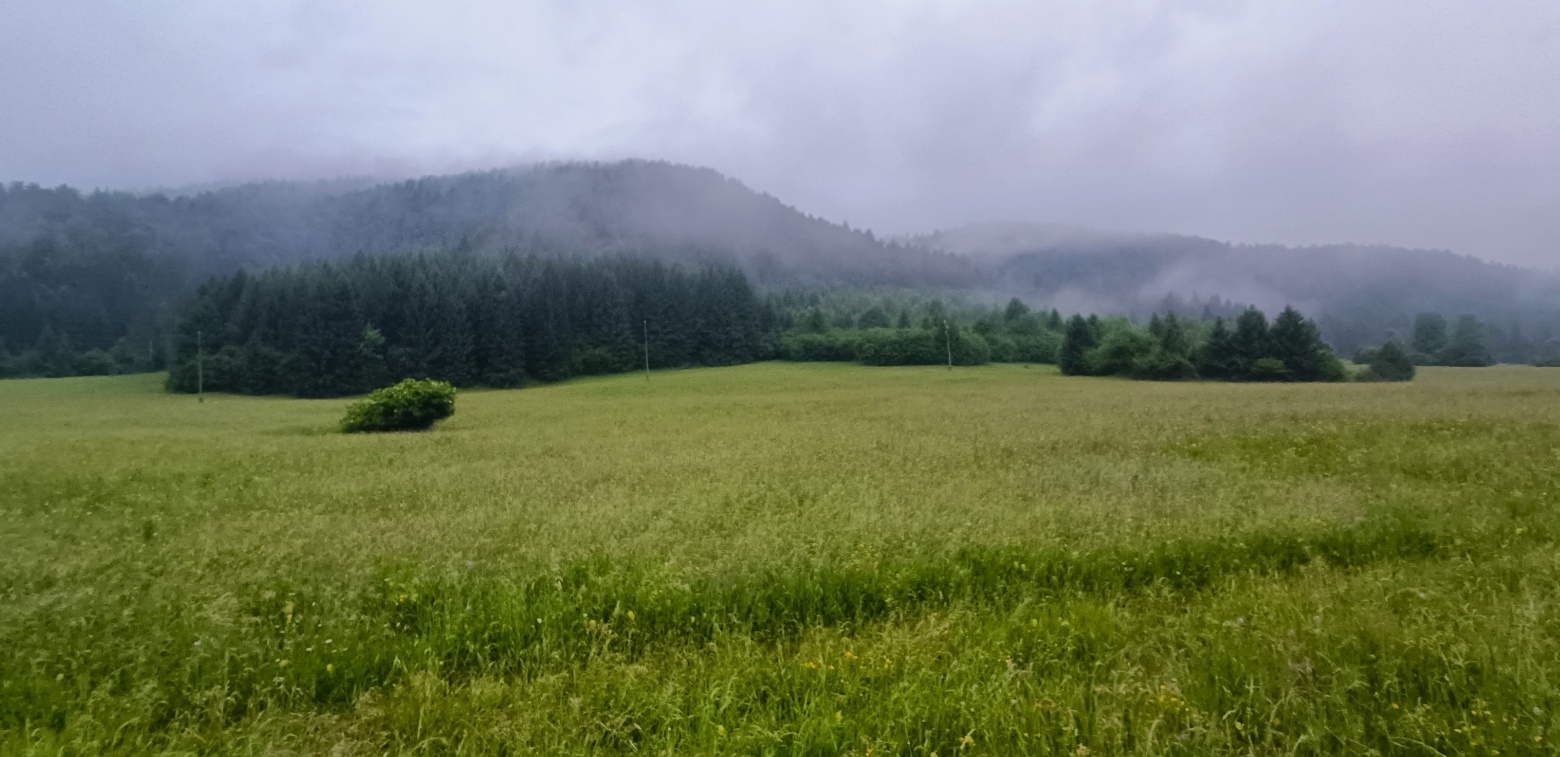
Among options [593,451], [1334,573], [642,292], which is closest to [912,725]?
[1334,573]

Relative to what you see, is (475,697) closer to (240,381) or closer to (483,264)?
(240,381)

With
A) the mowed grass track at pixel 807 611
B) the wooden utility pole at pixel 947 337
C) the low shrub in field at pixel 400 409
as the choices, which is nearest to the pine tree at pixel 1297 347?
the wooden utility pole at pixel 947 337

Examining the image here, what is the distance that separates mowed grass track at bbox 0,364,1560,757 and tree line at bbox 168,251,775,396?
222ft

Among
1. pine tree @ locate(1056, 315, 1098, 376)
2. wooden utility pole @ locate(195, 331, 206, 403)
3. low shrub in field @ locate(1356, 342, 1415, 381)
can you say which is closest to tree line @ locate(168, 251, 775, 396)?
wooden utility pole @ locate(195, 331, 206, 403)

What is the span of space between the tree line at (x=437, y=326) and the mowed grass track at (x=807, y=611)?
67.8 meters

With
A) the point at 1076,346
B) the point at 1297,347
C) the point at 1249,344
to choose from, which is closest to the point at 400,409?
the point at 1076,346

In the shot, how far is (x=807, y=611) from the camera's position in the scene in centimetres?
615

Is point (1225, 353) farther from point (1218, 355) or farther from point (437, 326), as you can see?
point (437, 326)

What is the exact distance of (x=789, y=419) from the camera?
97.8ft

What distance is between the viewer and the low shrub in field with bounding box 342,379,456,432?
2883 cm

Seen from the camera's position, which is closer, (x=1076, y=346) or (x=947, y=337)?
(x=1076, y=346)

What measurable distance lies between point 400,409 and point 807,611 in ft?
92.0

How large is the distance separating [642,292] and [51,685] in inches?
3759

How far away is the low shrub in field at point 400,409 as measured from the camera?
28.8 metres
